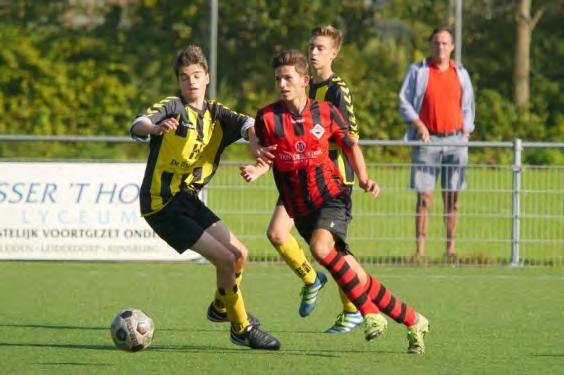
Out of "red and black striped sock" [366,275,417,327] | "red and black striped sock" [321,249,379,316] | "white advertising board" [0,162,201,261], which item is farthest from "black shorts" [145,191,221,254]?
"white advertising board" [0,162,201,261]

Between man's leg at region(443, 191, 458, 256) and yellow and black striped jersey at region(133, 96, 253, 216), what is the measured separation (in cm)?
505

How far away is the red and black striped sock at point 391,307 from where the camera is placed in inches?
310

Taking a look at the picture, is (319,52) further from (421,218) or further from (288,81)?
(421,218)

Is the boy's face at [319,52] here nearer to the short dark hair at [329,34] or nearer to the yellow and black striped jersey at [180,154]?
the short dark hair at [329,34]

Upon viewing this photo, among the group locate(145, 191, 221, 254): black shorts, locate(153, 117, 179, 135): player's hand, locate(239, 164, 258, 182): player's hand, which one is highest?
locate(153, 117, 179, 135): player's hand

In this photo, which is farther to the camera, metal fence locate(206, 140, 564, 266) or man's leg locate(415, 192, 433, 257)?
metal fence locate(206, 140, 564, 266)

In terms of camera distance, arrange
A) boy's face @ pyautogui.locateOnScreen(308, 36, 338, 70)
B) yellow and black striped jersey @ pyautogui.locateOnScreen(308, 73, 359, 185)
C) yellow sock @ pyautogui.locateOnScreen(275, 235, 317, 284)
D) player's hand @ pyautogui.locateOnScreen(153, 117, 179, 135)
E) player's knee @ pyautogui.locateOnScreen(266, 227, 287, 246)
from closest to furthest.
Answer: player's hand @ pyautogui.locateOnScreen(153, 117, 179, 135) → yellow and black striped jersey @ pyautogui.locateOnScreen(308, 73, 359, 185) → player's knee @ pyautogui.locateOnScreen(266, 227, 287, 246) → yellow sock @ pyautogui.locateOnScreen(275, 235, 317, 284) → boy's face @ pyautogui.locateOnScreen(308, 36, 338, 70)

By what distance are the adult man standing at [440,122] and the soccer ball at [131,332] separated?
→ 5.57 metres

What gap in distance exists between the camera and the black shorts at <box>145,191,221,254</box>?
830cm

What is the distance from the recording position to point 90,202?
12961 mm

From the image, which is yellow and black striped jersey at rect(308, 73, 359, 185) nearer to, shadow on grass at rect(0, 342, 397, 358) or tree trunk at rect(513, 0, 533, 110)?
shadow on grass at rect(0, 342, 397, 358)

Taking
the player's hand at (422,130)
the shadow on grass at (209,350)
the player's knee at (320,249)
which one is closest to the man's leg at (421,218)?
the player's hand at (422,130)

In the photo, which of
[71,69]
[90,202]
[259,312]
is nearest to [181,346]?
[259,312]

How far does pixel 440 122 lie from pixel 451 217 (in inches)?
36.5
